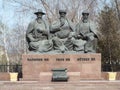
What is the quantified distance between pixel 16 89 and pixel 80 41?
4345 mm

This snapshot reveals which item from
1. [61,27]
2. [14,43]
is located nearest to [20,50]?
[14,43]

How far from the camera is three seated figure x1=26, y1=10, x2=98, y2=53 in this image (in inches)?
727

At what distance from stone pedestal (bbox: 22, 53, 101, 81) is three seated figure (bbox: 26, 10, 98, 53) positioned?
0.40 meters

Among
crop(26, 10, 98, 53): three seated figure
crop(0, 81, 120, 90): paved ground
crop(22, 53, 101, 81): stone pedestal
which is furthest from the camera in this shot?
crop(26, 10, 98, 53): three seated figure

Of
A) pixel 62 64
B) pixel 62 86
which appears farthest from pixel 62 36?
pixel 62 86

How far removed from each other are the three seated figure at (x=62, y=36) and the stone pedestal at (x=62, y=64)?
0.40 m

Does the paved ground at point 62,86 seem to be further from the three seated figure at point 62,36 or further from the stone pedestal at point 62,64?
the three seated figure at point 62,36

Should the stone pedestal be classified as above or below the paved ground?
above

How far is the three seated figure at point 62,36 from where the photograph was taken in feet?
60.6

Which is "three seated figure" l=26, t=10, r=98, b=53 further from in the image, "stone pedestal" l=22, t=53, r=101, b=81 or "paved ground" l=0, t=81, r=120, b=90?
"paved ground" l=0, t=81, r=120, b=90

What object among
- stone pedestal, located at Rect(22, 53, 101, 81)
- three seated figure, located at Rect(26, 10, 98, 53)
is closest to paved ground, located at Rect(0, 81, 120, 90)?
stone pedestal, located at Rect(22, 53, 101, 81)

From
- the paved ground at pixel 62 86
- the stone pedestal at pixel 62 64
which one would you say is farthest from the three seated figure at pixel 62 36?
the paved ground at pixel 62 86

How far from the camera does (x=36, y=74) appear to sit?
59.6ft

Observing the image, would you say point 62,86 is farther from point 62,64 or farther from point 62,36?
point 62,36
